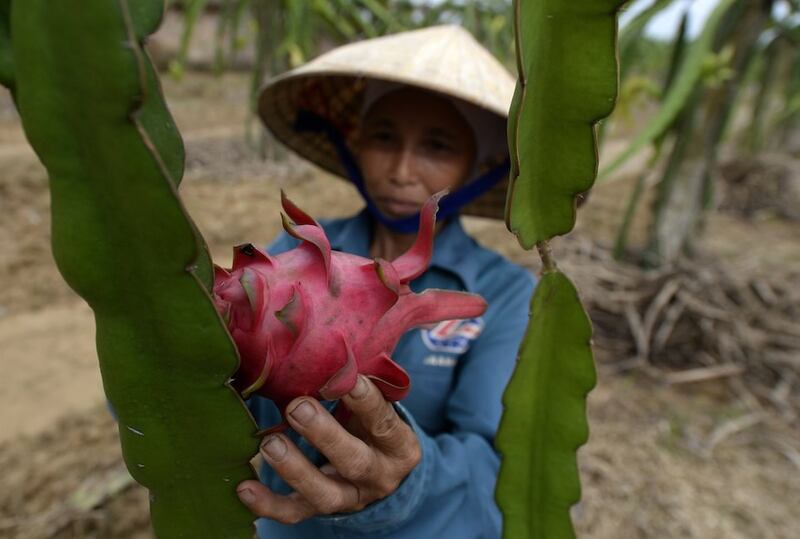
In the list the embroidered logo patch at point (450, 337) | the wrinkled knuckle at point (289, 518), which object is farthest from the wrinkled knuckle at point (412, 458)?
the embroidered logo patch at point (450, 337)

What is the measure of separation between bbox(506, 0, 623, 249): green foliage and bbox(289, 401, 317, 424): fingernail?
0.68ft

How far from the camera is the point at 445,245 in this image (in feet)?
3.19

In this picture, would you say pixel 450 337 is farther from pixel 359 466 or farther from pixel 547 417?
pixel 359 466

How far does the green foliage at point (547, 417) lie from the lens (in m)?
0.54

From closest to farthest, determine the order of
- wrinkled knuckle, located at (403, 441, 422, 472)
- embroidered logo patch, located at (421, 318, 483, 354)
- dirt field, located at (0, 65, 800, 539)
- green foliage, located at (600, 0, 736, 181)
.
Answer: wrinkled knuckle, located at (403, 441, 422, 472)
embroidered logo patch, located at (421, 318, 483, 354)
dirt field, located at (0, 65, 800, 539)
green foliage, located at (600, 0, 736, 181)

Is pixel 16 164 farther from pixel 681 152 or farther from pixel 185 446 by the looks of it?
pixel 185 446

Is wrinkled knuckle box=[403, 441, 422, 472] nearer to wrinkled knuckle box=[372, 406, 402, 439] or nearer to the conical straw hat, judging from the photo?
wrinkled knuckle box=[372, 406, 402, 439]

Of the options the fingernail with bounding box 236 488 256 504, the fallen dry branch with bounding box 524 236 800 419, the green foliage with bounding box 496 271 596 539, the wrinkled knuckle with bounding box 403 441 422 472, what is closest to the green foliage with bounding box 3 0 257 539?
the fingernail with bounding box 236 488 256 504

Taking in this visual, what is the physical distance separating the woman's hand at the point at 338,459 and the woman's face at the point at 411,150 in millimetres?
500

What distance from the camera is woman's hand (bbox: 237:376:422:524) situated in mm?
413

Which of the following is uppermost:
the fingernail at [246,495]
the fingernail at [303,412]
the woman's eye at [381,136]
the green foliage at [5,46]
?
the green foliage at [5,46]

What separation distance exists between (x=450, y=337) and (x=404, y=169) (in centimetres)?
27

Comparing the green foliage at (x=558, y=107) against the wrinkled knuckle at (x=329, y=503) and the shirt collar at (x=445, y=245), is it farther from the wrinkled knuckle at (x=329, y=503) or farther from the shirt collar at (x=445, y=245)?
the shirt collar at (x=445, y=245)

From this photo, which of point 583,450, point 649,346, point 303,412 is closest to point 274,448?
point 303,412
